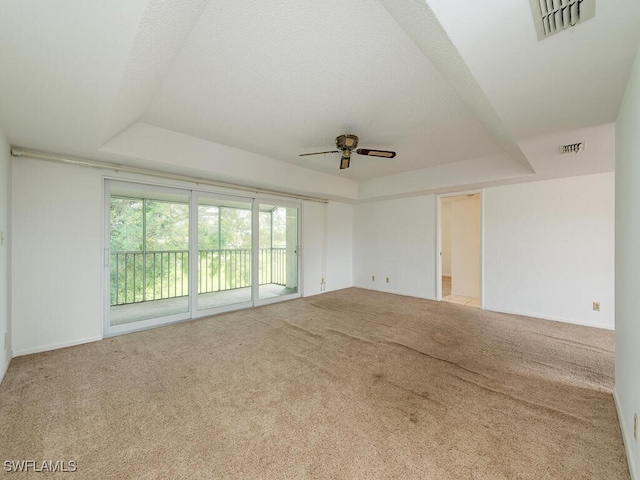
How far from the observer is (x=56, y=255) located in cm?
288

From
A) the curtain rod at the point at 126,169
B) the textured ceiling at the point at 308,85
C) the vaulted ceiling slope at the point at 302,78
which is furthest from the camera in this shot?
the curtain rod at the point at 126,169

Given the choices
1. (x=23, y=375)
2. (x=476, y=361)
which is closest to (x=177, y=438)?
(x=23, y=375)

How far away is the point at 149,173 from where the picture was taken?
11.1 feet

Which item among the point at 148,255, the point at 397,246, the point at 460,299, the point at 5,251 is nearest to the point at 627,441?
the point at 460,299

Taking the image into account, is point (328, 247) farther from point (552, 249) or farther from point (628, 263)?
point (628, 263)

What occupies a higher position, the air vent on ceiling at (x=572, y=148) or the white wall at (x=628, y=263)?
the air vent on ceiling at (x=572, y=148)

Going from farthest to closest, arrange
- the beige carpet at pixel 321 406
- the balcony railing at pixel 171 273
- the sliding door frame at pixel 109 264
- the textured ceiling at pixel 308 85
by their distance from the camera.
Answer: the balcony railing at pixel 171 273 → the sliding door frame at pixel 109 264 → the textured ceiling at pixel 308 85 → the beige carpet at pixel 321 406

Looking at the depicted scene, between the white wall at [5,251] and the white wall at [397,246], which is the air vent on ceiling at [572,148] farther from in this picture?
the white wall at [5,251]

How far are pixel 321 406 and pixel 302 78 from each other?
250 cm

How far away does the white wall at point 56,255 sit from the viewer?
2697 millimetres

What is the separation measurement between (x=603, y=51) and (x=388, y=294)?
193 inches

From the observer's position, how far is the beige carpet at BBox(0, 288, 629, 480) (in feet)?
4.62

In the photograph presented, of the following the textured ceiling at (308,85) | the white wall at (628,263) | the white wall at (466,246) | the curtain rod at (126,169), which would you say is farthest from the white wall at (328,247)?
the white wall at (628,263)

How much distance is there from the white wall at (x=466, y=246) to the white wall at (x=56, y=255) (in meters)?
6.29
